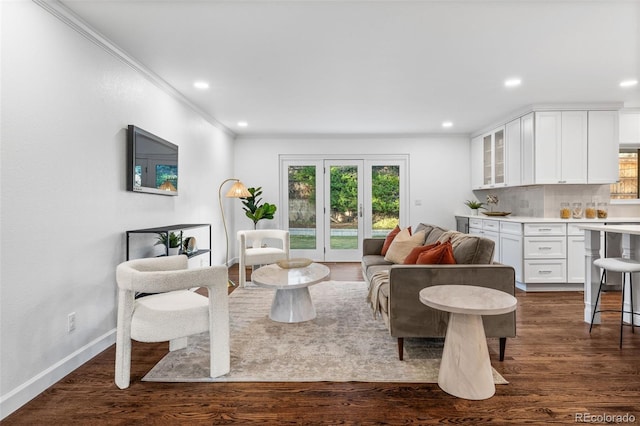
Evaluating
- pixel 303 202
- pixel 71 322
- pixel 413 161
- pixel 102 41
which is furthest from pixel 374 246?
pixel 102 41

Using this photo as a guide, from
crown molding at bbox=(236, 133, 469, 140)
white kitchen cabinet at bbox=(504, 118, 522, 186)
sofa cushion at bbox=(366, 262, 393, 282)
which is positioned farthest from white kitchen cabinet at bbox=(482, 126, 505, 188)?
sofa cushion at bbox=(366, 262, 393, 282)

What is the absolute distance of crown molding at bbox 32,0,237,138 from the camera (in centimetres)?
219

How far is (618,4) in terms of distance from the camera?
2.28m

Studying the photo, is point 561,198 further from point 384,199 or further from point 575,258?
point 384,199

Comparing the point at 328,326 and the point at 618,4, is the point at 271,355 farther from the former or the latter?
the point at 618,4

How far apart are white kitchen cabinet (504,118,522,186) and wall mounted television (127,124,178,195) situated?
15.3 feet

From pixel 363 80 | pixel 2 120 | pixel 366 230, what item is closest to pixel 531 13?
pixel 363 80

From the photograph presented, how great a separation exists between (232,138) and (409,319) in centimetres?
514

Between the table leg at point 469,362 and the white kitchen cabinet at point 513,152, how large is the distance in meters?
3.74

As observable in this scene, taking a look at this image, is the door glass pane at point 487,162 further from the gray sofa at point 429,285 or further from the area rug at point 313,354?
the gray sofa at point 429,285

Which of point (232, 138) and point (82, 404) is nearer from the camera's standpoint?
point (82, 404)

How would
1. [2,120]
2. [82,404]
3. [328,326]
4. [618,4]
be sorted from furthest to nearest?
[328,326] < [618,4] < [82,404] < [2,120]

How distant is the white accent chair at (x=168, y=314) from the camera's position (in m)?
2.04

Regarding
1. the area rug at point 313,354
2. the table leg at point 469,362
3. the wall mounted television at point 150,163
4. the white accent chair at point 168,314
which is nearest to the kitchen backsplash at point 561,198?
the area rug at point 313,354
